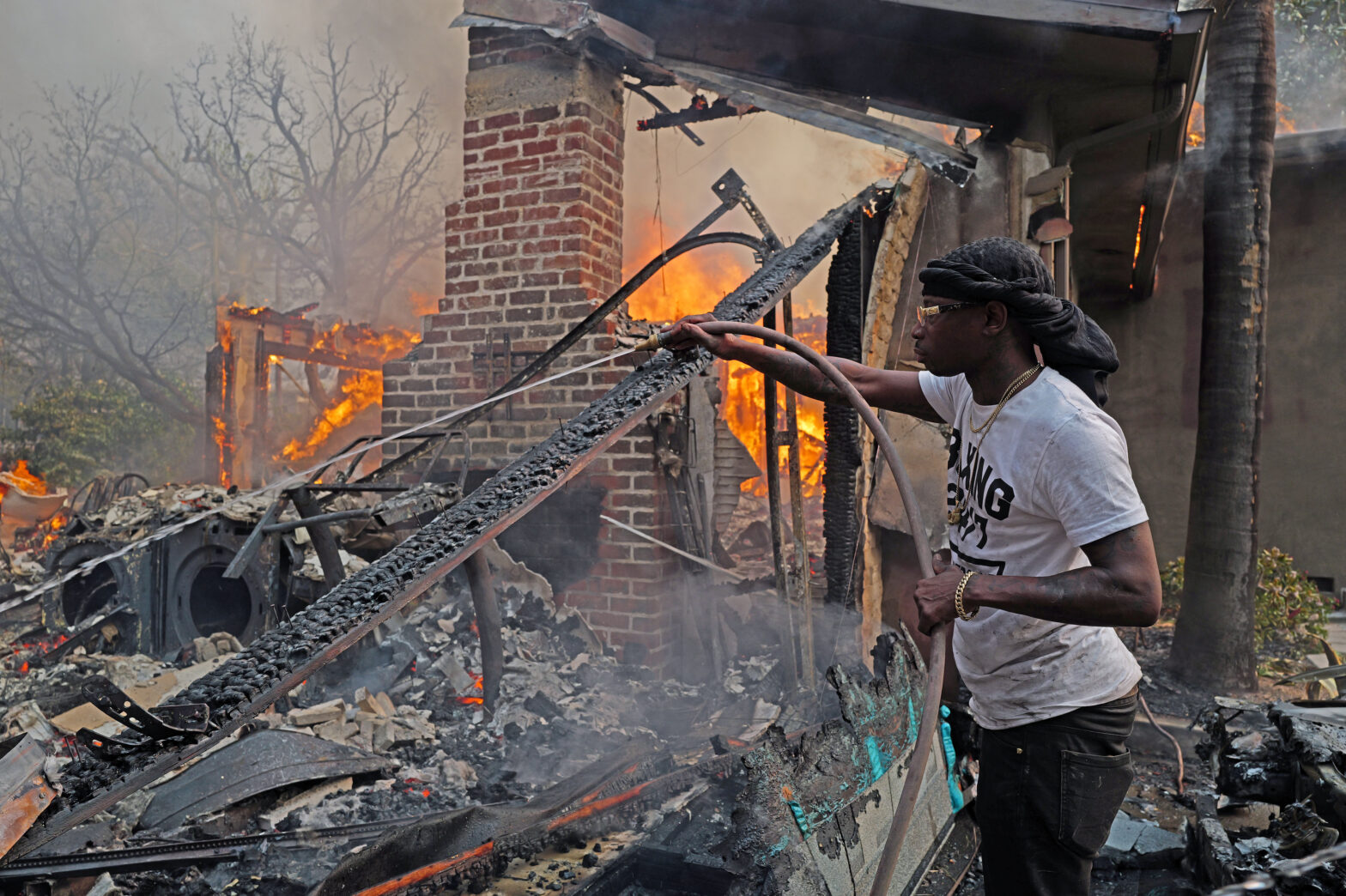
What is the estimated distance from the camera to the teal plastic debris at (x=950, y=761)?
3570mm

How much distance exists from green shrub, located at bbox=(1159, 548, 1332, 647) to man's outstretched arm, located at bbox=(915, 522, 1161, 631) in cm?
706

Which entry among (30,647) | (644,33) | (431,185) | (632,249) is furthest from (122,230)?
(644,33)

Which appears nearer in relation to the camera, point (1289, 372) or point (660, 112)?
point (660, 112)

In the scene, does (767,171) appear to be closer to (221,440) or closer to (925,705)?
(221,440)

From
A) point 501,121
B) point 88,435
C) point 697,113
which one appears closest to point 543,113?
point 501,121

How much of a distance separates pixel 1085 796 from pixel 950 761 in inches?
63.3

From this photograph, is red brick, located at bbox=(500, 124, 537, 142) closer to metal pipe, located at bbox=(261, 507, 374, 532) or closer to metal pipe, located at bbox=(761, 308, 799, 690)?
metal pipe, located at bbox=(761, 308, 799, 690)

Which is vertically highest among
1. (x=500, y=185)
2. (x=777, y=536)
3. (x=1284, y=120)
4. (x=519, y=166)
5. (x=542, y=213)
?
(x=1284, y=120)

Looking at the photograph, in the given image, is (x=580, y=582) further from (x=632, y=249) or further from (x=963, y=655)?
(x=632, y=249)

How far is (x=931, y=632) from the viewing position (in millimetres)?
2029

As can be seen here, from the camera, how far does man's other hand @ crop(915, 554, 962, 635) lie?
1954 millimetres

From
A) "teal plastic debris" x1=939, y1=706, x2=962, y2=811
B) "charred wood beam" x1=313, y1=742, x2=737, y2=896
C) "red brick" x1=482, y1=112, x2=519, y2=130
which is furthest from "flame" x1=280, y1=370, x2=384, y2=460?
"teal plastic debris" x1=939, y1=706, x2=962, y2=811

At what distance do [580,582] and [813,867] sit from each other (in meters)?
3.62

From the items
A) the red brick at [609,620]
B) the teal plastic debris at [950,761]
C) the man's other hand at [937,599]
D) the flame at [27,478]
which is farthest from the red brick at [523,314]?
the flame at [27,478]
